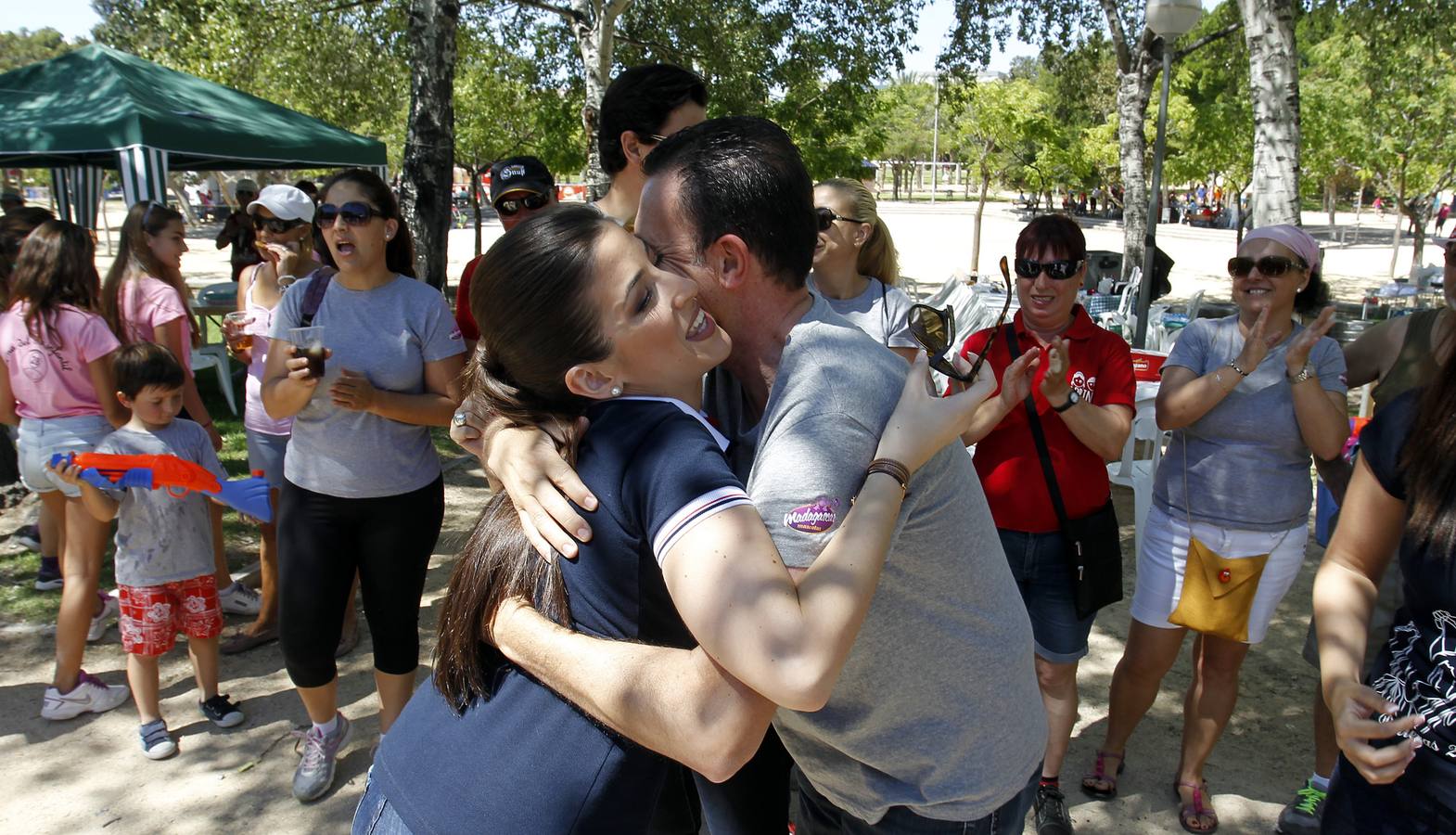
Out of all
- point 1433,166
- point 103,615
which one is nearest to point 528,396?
point 103,615

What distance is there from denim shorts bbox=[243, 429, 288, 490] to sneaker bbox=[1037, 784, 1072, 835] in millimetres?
3197

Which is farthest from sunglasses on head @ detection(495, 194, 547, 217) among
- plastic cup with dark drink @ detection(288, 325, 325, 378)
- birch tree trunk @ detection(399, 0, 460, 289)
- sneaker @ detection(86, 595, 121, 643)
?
birch tree trunk @ detection(399, 0, 460, 289)

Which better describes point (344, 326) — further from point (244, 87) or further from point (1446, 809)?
point (244, 87)

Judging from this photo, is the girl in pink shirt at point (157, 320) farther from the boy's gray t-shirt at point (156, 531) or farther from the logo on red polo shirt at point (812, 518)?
the logo on red polo shirt at point (812, 518)

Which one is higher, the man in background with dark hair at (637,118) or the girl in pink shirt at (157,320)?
the man in background with dark hair at (637,118)

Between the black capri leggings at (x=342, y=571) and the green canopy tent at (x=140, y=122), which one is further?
the green canopy tent at (x=140, y=122)

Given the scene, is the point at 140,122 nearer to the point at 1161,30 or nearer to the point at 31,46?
the point at 1161,30

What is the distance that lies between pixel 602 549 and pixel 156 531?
2.99 m

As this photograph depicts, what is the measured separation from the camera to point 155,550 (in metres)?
3.50

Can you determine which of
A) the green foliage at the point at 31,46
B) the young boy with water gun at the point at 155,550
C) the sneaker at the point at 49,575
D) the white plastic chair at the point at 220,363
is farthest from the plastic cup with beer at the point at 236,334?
the green foliage at the point at 31,46

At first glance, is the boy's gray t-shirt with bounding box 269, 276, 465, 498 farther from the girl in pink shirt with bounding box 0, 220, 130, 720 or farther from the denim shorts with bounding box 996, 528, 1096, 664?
the denim shorts with bounding box 996, 528, 1096, 664

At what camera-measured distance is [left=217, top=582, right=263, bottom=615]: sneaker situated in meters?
4.62

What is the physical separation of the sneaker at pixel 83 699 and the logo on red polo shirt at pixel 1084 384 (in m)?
3.78

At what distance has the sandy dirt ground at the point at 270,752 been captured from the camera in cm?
317
